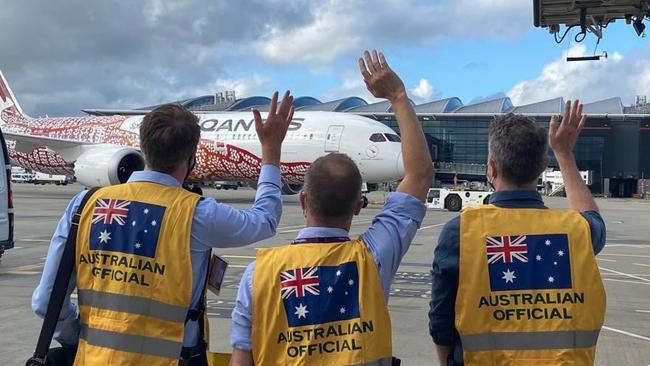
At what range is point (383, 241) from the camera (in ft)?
8.39

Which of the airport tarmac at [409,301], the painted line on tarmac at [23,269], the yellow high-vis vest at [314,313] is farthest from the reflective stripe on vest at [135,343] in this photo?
the painted line on tarmac at [23,269]

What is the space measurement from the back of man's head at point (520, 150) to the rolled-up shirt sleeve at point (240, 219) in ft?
3.09

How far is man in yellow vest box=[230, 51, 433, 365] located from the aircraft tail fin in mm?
37898

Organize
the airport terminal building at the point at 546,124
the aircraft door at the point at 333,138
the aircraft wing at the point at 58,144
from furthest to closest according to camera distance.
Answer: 1. the airport terminal building at the point at 546,124
2. the aircraft wing at the point at 58,144
3. the aircraft door at the point at 333,138

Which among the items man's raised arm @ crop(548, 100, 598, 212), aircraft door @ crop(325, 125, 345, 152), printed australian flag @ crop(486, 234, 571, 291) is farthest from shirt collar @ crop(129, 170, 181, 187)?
aircraft door @ crop(325, 125, 345, 152)

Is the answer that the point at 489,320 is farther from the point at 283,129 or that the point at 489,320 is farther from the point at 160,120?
the point at 160,120

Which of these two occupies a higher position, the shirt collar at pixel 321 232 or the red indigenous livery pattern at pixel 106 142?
the red indigenous livery pattern at pixel 106 142

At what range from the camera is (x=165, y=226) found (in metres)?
2.70

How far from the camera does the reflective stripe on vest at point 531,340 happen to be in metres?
2.54

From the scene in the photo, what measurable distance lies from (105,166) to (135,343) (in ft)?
74.8

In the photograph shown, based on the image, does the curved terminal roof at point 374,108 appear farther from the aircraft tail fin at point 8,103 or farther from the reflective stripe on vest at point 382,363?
the reflective stripe on vest at point 382,363

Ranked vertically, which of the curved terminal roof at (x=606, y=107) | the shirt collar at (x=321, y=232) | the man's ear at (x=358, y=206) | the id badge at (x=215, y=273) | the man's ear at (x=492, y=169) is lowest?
the id badge at (x=215, y=273)

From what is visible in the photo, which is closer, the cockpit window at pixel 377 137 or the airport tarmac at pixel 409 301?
the airport tarmac at pixel 409 301

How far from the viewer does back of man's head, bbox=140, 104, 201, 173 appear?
2.77 m
